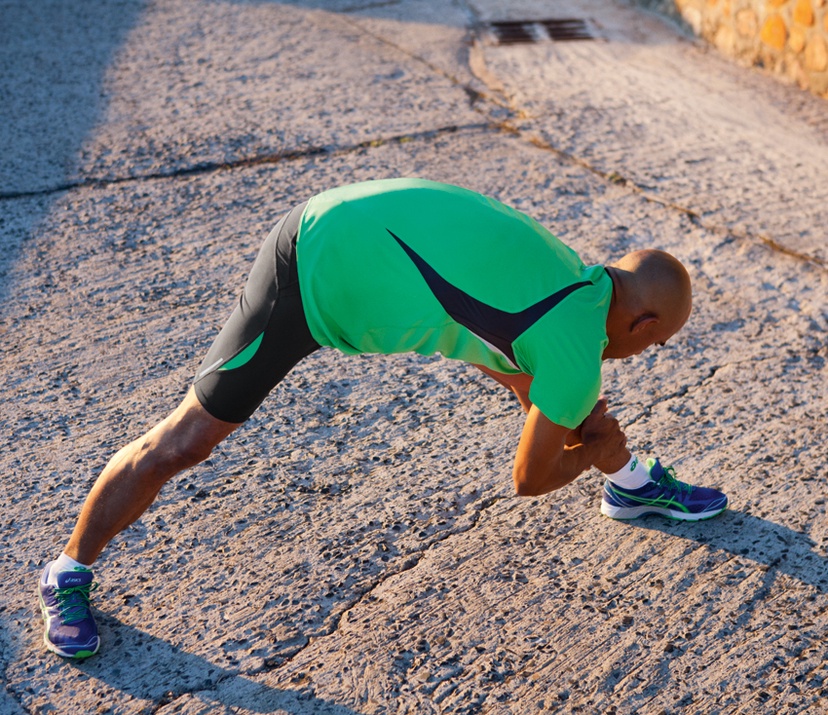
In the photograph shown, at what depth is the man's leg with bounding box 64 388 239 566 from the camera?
226cm

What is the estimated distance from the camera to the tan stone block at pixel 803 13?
5359 millimetres

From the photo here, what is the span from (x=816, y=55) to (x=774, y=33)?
37cm

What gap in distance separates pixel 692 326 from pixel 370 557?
5.48 feet

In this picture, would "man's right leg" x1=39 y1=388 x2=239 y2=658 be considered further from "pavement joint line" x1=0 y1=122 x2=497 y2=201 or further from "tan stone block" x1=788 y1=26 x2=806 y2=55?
"tan stone block" x1=788 y1=26 x2=806 y2=55

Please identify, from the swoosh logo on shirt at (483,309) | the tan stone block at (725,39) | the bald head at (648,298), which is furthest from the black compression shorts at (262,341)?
the tan stone block at (725,39)

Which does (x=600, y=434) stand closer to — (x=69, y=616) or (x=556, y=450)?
(x=556, y=450)

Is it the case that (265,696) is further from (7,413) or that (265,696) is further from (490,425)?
(7,413)

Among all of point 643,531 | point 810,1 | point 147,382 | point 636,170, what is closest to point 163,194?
point 147,382

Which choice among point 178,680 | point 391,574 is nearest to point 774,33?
point 391,574

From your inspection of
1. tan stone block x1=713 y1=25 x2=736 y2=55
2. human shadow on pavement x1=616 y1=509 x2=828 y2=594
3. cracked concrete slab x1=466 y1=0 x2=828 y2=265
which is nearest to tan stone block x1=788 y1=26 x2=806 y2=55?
cracked concrete slab x1=466 y1=0 x2=828 y2=265

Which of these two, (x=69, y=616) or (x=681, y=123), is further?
(x=681, y=123)

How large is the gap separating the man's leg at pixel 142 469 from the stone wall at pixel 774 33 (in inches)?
178

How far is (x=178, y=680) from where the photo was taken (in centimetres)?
222

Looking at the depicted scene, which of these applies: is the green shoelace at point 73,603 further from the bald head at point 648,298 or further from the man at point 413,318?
the bald head at point 648,298
